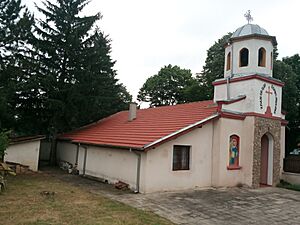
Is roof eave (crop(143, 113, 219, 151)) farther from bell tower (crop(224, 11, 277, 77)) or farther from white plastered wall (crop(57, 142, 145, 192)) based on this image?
bell tower (crop(224, 11, 277, 77))

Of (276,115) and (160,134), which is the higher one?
(276,115)

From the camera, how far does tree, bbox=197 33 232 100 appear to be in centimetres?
2609

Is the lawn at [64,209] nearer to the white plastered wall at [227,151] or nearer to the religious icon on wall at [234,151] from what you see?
the white plastered wall at [227,151]

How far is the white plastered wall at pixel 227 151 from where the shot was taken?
14.2 m

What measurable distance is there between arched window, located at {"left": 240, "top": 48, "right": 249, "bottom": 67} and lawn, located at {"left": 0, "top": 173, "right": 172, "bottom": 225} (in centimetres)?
1028

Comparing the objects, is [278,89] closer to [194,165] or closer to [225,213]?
[194,165]

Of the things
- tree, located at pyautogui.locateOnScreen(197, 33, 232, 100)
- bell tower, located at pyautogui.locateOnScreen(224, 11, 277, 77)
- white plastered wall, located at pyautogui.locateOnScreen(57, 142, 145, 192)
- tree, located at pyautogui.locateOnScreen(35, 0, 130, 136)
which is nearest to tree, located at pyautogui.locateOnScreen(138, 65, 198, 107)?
tree, located at pyautogui.locateOnScreen(197, 33, 232, 100)

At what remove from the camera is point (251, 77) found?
1509 cm

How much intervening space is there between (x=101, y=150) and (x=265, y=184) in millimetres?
8984

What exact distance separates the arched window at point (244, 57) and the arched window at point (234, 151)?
13.2 feet

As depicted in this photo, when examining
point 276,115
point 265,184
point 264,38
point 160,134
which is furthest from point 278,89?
point 160,134

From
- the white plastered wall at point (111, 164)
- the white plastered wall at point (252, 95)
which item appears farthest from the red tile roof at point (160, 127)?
the white plastered wall at point (252, 95)

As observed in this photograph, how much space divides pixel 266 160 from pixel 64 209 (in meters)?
11.7

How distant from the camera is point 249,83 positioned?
1523cm
